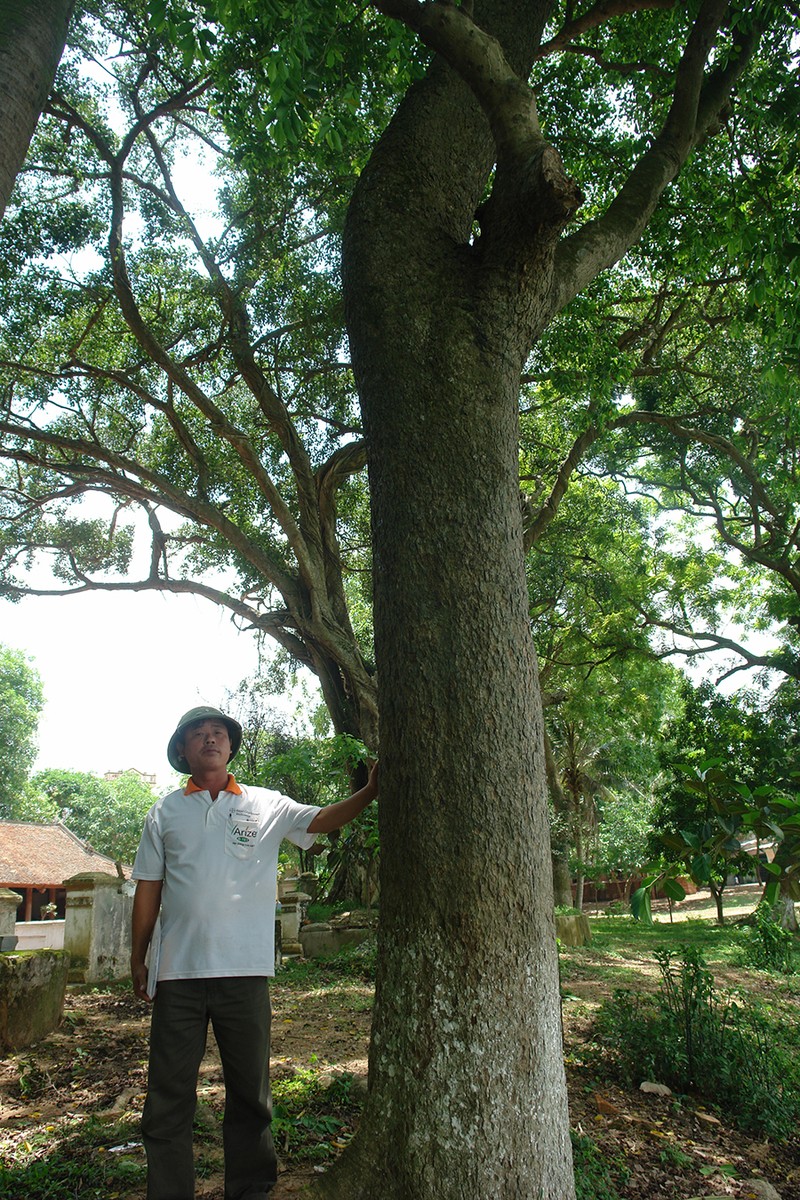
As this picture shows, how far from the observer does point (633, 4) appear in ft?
16.9

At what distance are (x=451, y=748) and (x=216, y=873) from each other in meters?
1.14

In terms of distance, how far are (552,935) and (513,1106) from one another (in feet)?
1.54

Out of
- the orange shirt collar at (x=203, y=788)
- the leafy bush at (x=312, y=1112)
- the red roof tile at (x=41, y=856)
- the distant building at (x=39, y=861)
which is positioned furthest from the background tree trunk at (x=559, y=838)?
the orange shirt collar at (x=203, y=788)

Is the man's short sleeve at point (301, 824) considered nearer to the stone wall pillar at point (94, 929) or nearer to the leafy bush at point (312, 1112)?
the leafy bush at point (312, 1112)

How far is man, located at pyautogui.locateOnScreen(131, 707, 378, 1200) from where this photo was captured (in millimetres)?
2715

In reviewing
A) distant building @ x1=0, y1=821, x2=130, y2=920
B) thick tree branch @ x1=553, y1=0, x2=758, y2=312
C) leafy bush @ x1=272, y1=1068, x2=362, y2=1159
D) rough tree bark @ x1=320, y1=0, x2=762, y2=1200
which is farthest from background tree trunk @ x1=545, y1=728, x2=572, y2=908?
rough tree bark @ x1=320, y1=0, x2=762, y2=1200

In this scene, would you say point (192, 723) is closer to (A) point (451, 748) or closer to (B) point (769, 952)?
(A) point (451, 748)

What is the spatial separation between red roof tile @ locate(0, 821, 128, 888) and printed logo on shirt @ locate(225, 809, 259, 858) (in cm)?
2416

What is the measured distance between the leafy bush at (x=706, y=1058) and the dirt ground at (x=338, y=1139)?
0.15m

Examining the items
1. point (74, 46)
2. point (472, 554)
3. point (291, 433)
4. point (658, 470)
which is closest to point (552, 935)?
point (472, 554)

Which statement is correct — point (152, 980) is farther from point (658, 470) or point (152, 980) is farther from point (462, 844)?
point (658, 470)

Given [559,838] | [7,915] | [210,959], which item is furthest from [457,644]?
[559,838]

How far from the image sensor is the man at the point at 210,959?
8.91 ft

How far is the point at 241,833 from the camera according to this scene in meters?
3.06
